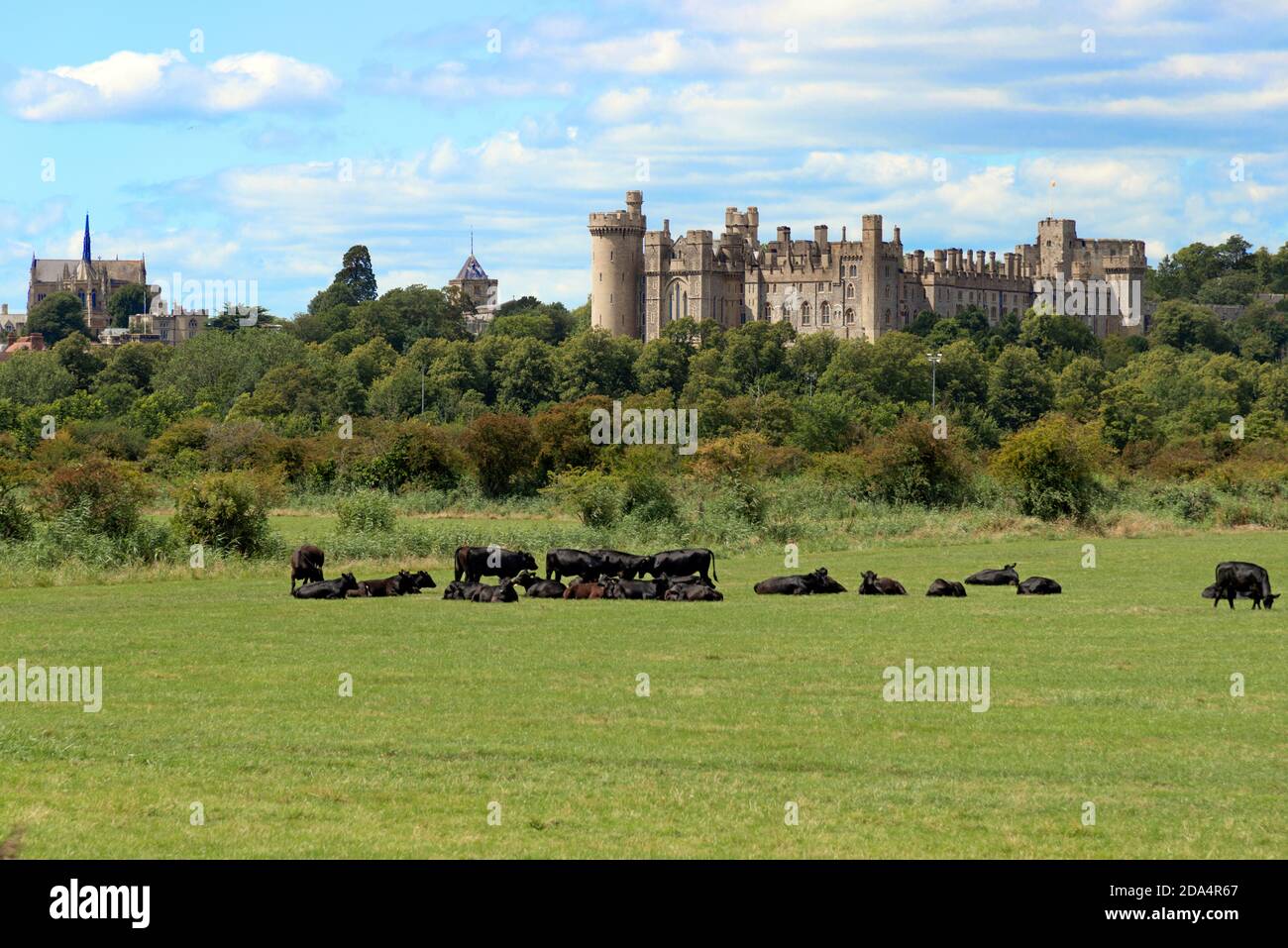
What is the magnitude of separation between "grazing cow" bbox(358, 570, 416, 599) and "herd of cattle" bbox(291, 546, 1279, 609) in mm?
16

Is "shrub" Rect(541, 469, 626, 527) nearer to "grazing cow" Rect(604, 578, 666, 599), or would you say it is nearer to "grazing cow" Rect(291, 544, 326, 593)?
"grazing cow" Rect(291, 544, 326, 593)

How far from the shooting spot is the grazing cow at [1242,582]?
26.7 m

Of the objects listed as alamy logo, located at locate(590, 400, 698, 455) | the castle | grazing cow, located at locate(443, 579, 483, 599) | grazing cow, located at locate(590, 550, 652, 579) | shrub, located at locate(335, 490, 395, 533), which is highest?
the castle

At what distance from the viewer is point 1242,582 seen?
27.0 meters

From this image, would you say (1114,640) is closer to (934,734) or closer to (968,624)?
(968,624)

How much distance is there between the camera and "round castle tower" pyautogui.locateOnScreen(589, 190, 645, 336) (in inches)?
6225

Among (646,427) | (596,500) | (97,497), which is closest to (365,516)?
(97,497)

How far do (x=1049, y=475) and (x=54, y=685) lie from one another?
3568cm

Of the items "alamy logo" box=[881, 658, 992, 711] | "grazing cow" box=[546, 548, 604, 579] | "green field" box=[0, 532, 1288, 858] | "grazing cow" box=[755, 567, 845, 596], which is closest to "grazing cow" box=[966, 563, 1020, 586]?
"grazing cow" box=[755, 567, 845, 596]

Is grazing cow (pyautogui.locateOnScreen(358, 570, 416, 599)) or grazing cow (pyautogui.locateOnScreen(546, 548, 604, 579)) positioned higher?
grazing cow (pyautogui.locateOnScreen(546, 548, 604, 579))

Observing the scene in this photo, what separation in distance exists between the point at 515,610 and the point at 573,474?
29.5 meters

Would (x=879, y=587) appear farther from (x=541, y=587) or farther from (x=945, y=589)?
(x=541, y=587)

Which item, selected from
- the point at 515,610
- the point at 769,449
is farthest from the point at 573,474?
the point at 515,610
